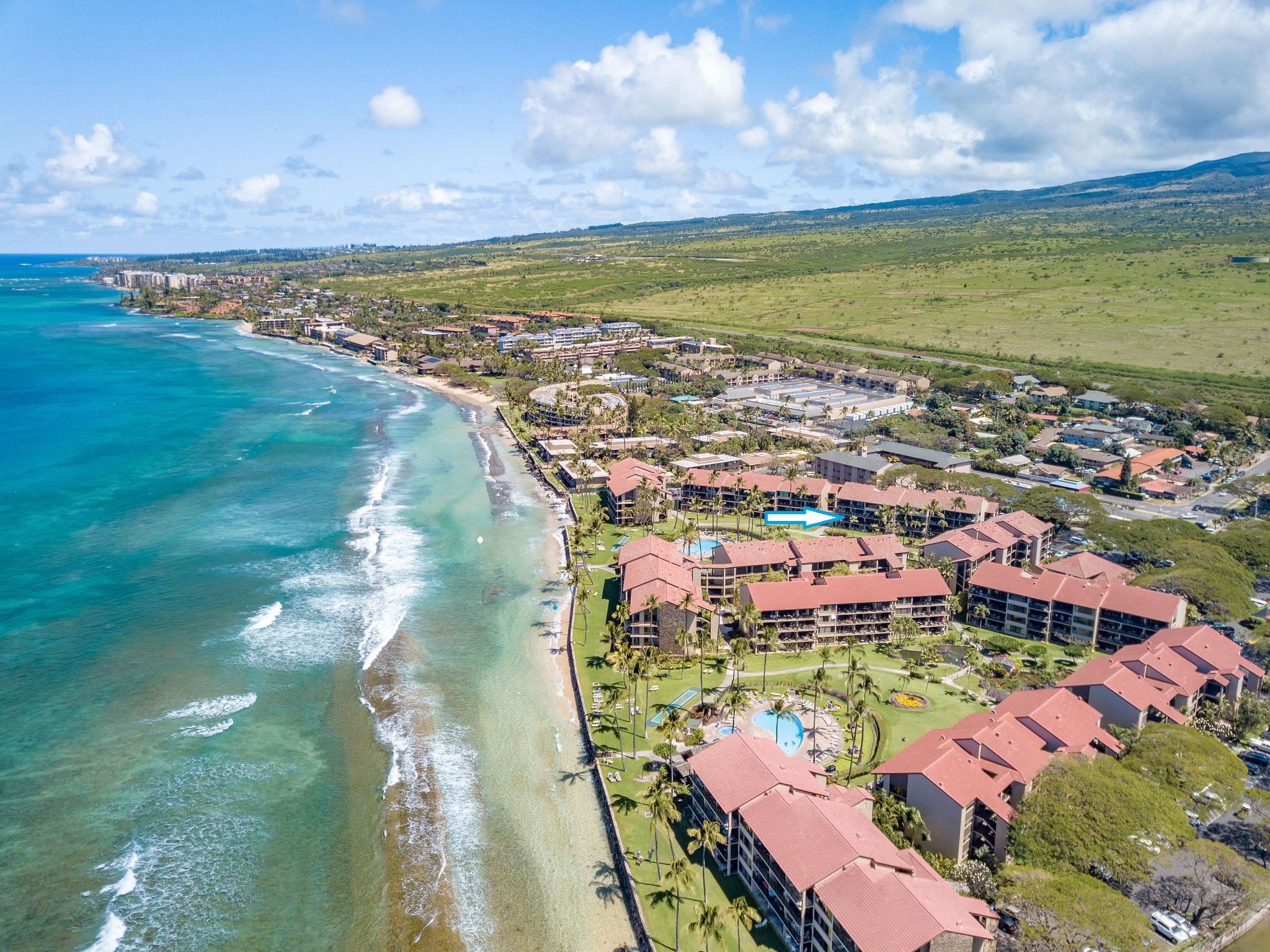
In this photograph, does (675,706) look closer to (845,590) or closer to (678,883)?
(678,883)

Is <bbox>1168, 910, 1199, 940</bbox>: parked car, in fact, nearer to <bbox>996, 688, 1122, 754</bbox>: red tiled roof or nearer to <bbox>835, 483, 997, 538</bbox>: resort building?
<bbox>996, 688, 1122, 754</bbox>: red tiled roof

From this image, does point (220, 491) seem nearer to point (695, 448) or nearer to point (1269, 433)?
point (695, 448)

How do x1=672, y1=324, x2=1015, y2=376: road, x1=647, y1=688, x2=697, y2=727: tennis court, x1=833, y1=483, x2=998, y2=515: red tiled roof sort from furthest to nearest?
1. x1=672, y1=324, x2=1015, y2=376: road
2. x1=833, y1=483, x2=998, y2=515: red tiled roof
3. x1=647, y1=688, x2=697, y2=727: tennis court

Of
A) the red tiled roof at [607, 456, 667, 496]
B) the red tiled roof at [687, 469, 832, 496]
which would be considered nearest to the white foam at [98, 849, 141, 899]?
the red tiled roof at [607, 456, 667, 496]

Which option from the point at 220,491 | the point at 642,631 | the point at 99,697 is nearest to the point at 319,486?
the point at 220,491

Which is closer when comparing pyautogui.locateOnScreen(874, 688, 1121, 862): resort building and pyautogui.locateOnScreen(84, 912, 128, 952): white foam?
pyautogui.locateOnScreen(84, 912, 128, 952): white foam

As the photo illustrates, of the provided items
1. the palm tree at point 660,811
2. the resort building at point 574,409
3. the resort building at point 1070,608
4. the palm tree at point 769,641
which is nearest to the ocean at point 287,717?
the palm tree at point 660,811

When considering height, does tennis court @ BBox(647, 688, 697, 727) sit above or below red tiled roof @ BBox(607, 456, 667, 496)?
below

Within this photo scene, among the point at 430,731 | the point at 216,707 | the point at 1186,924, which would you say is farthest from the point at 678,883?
the point at 216,707
